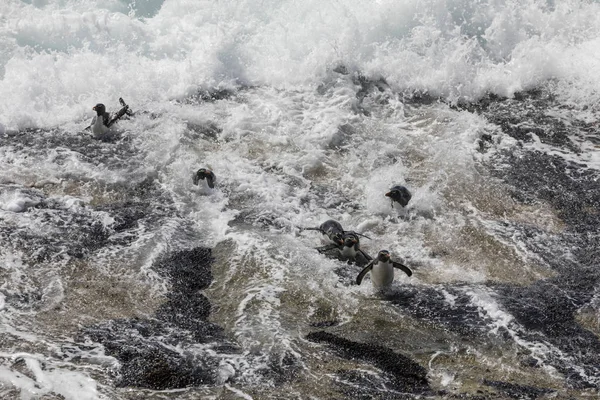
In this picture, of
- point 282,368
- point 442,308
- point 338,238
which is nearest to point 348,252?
point 338,238

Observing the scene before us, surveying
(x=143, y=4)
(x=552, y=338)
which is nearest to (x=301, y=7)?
(x=143, y=4)

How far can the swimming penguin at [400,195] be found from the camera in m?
12.2

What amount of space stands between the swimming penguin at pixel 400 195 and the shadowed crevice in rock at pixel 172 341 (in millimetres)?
3850

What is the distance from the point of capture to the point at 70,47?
1920 cm

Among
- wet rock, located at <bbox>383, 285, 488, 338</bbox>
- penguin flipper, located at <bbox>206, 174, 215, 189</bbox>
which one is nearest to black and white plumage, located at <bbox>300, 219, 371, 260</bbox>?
wet rock, located at <bbox>383, 285, 488, 338</bbox>

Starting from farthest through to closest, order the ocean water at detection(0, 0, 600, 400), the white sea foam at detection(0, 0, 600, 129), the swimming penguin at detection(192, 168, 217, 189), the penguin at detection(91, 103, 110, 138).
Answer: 1. the white sea foam at detection(0, 0, 600, 129)
2. the penguin at detection(91, 103, 110, 138)
3. the swimming penguin at detection(192, 168, 217, 189)
4. the ocean water at detection(0, 0, 600, 400)

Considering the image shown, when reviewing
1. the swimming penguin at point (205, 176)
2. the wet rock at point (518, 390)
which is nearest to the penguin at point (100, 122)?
the swimming penguin at point (205, 176)

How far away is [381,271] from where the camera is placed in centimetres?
998

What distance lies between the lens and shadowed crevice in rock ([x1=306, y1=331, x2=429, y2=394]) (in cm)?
784

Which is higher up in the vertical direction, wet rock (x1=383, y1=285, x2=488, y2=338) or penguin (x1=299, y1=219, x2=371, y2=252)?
penguin (x1=299, y1=219, x2=371, y2=252)

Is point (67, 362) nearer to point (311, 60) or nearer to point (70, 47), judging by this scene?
point (311, 60)

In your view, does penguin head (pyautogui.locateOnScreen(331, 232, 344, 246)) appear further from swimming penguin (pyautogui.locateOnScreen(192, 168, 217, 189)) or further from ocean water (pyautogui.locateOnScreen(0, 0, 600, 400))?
swimming penguin (pyautogui.locateOnScreen(192, 168, 217, 189))

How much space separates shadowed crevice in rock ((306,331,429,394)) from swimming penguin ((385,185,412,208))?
4.06m

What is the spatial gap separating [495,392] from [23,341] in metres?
5.72
